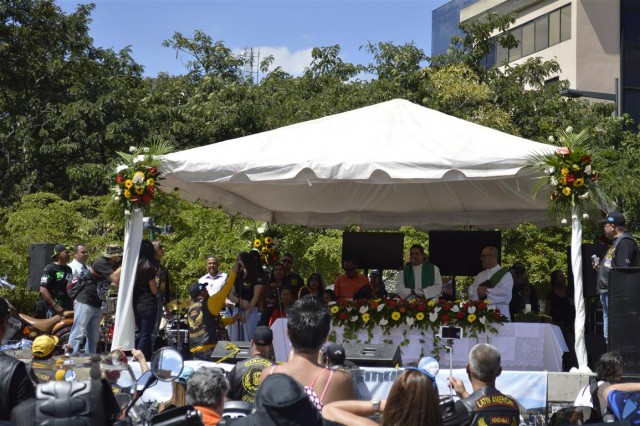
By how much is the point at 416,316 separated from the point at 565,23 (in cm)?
3306

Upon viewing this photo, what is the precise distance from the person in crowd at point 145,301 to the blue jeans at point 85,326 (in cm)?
105

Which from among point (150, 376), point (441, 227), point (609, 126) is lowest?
point (150, 376)

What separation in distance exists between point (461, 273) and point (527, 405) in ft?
23.6

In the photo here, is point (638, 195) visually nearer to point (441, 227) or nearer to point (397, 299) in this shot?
point (441, 227)

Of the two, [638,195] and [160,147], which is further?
[638,195]

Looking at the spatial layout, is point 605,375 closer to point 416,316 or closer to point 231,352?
point 231,352

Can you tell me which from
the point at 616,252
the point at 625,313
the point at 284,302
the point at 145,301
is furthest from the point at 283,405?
the point at 284,302

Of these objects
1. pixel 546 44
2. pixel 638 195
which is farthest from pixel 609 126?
pixel 546 44

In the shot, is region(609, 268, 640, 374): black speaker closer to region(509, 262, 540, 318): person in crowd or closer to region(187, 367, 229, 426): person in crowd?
region(509, 262, 540, 318): person in crowd

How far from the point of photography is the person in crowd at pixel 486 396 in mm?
5602

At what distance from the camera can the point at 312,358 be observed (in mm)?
4926

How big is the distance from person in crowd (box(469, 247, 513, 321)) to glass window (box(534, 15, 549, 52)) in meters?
32.1

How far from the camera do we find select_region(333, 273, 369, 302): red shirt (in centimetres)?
1481

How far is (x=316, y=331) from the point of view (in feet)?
16.2
